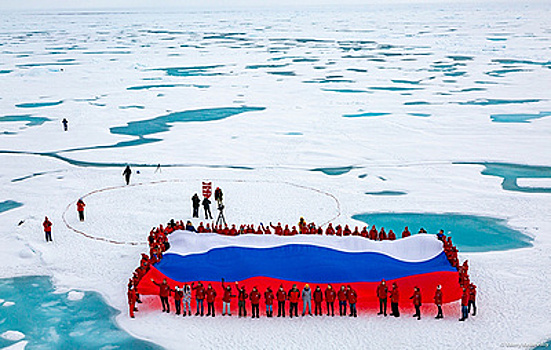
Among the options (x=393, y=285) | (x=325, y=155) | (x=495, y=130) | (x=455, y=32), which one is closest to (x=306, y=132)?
(x=325, y=155)

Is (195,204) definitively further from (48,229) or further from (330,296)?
(330,296)

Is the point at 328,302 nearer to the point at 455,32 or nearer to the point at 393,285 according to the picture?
the point at 393,285

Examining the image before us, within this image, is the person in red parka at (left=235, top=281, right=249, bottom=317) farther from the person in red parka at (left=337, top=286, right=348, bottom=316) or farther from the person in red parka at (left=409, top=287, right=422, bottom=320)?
the person in red parka at (left=409, top=287, right=422, bottom=320)

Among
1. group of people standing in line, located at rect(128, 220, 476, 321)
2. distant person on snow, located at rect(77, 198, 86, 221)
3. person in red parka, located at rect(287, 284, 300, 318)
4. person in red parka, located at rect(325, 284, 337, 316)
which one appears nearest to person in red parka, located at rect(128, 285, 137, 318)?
group of people standing in line, located at rect(128, 220, 476, 321)

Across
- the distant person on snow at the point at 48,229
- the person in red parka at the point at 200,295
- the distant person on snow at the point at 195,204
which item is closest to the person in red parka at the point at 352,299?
the person in red parka at the point at 200,295

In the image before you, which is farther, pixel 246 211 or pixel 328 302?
pixel 246 211

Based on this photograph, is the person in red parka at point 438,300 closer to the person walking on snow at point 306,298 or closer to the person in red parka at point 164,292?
A: the person walking on snow at point 306,298
